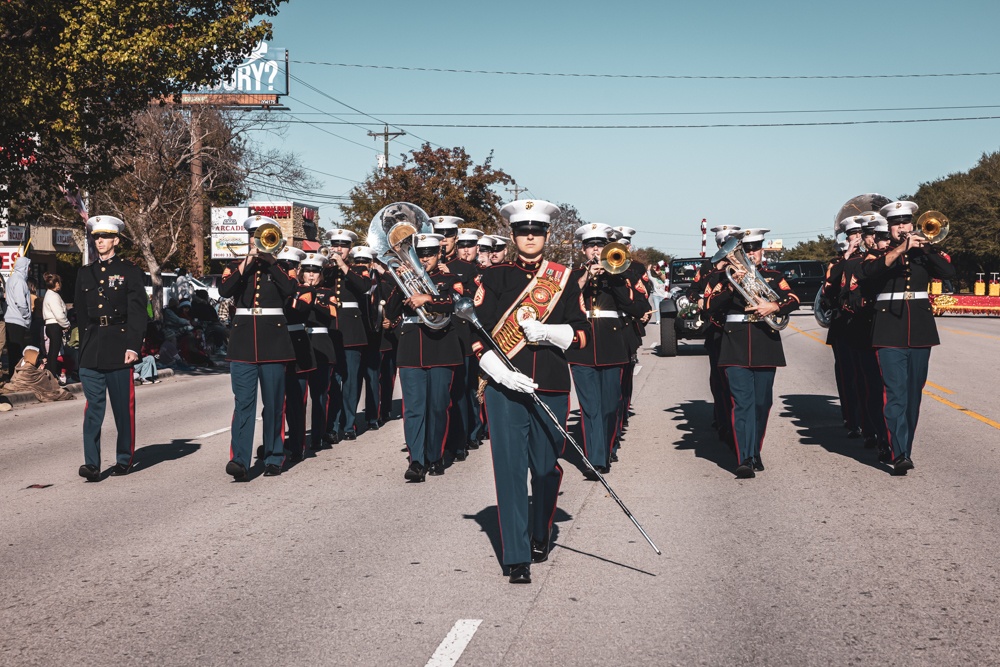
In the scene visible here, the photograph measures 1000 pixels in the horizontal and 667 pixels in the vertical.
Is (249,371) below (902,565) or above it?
above

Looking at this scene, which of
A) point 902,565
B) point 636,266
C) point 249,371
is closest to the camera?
point 902,565

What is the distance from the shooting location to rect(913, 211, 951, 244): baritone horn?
869cm

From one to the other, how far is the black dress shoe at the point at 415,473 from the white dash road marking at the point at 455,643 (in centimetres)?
375

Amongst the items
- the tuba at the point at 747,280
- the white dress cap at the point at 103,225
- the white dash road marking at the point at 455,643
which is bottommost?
the white dash road marking at the point at 455,643

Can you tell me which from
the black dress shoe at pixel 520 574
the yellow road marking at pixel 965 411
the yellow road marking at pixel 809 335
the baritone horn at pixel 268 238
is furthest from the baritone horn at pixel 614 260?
the yellow road marking at pixel 809 335

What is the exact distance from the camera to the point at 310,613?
5.38 metres

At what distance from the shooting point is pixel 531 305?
602 cm

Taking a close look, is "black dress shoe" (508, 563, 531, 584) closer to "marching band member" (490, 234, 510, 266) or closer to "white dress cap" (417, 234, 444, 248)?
"white dress cap" (417, 234, 444, 248)

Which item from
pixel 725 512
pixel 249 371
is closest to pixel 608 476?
pixel 725 512

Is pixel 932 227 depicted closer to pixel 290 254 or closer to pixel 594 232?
pixel 594 232

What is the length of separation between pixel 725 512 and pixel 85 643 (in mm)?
4348

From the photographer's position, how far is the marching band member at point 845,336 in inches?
422

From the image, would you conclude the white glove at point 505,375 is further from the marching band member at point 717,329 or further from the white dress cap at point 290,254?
the white dress cap at point 290,254

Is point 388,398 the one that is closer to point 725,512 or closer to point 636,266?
point 636,266
